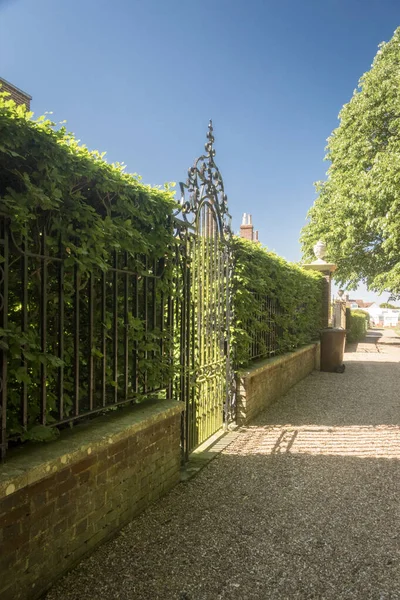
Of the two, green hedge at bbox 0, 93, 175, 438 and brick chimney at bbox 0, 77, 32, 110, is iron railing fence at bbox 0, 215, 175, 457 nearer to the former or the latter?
green hedge at bbox 0, 93, 175, 438

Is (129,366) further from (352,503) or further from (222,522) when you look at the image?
(352,503)

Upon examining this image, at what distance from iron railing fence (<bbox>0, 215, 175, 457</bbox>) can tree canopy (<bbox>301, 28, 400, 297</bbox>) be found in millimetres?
14393

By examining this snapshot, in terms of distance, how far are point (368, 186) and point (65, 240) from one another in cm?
1673

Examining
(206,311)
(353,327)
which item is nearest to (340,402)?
(206,311)

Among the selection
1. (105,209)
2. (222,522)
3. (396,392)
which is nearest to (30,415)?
(105,209)

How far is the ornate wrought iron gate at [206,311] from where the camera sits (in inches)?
171

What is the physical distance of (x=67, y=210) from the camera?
2.48m

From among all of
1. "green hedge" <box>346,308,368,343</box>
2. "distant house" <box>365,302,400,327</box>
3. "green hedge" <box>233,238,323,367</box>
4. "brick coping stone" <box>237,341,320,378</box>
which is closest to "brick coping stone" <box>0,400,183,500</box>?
"brick coping stone" <box>237,341,320,378</box>

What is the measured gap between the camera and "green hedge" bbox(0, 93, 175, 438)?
6.98 feet

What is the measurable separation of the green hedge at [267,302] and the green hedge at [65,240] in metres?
2.51

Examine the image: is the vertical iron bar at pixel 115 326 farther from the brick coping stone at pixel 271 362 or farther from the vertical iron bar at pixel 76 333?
the brick coping stone at pixel 271 362

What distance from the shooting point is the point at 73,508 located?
7.87 ft

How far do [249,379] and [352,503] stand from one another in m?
2.55

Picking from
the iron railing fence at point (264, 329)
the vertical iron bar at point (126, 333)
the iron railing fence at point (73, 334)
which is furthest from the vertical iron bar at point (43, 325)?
the iron railing fence at point (264, 329)
